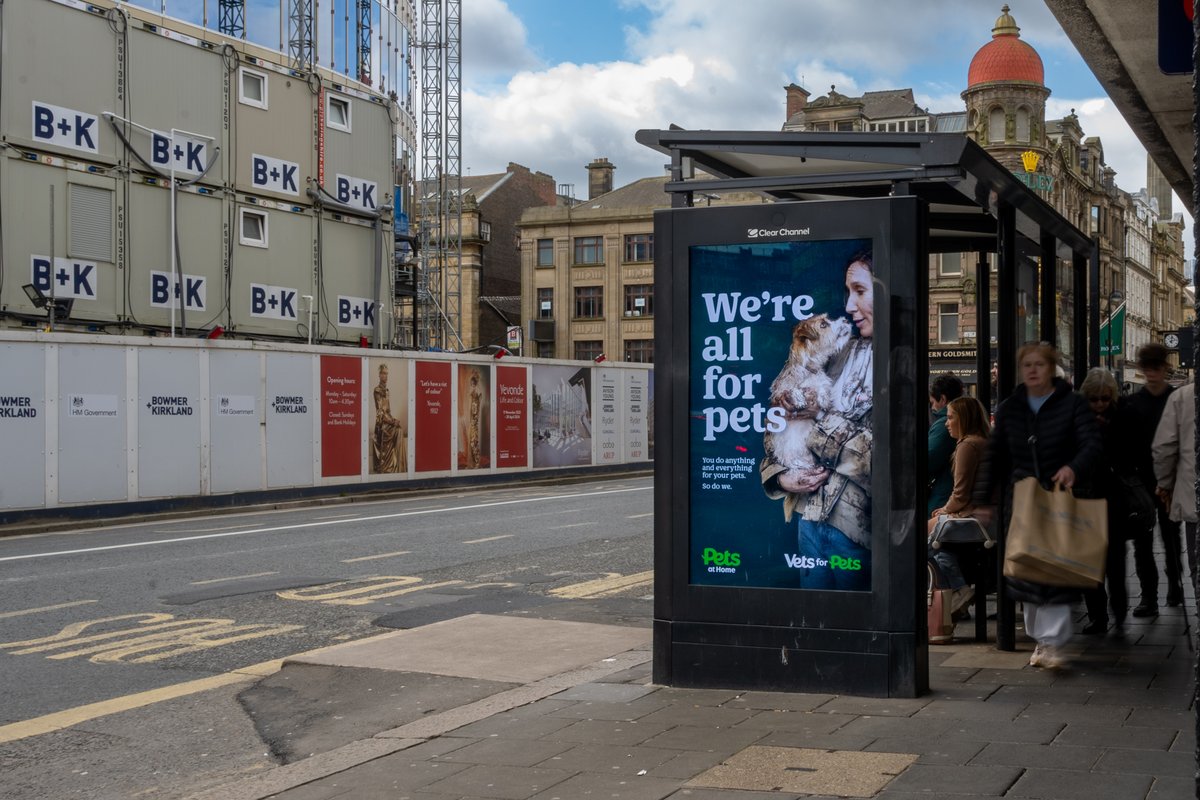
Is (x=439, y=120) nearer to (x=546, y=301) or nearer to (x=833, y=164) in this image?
(x=546, y=301)

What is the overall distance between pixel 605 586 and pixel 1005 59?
56.8 m

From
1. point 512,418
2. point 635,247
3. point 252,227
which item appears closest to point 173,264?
point 252,227

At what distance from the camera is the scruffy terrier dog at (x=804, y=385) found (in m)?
6.37

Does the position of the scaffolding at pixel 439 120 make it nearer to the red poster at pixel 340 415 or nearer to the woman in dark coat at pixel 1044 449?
the red poster at pixel 340 415

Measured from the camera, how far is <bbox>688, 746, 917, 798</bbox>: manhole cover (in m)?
4.68

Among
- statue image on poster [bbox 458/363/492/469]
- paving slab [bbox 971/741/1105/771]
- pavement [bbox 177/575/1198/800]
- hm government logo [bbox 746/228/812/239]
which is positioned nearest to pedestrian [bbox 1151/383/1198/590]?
pavement [bbox 177/575/1198/800]

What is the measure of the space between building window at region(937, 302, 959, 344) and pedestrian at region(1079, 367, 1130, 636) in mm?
56761

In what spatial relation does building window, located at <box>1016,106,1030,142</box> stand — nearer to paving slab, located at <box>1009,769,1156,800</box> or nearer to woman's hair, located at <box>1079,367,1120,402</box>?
woman's hair, located at <box>1079,367,1120,402</box>

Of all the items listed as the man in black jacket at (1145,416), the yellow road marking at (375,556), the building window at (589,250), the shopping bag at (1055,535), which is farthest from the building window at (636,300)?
the shopping bag at (1055,535)

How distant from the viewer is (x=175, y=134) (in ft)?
96.8

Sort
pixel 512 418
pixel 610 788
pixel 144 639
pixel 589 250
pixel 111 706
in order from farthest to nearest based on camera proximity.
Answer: pixel 589 250 < pixel 512 418 < pixel 144 639 < pixel 111 706 < pixel 610 788

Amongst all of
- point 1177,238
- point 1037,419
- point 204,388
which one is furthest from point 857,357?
point 1177,238

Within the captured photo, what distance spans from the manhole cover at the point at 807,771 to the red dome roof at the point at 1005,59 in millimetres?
61283

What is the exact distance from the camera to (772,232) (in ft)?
21.3
